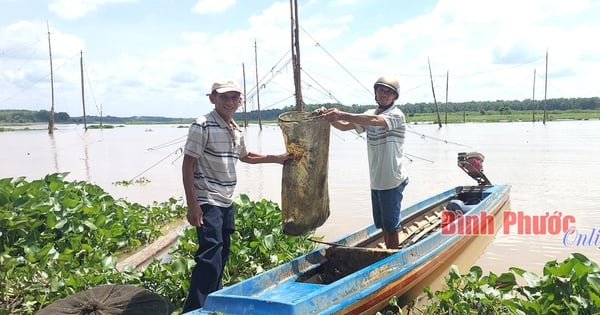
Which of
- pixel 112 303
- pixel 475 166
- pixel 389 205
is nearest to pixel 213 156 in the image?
pixel 112 303

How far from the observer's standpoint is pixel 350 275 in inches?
155

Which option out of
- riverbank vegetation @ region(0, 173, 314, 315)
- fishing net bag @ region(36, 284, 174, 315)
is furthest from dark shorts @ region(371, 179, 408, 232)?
fishing net bag @ region(36, 284, 174, 315)

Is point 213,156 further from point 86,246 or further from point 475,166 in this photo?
point 475,166

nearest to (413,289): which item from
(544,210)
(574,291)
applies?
(574,291)

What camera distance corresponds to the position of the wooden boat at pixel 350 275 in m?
3.48

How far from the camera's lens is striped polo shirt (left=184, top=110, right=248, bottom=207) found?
3.60 m

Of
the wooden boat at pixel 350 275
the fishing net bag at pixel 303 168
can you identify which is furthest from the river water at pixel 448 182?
the fishing net bag at pixel 303 168

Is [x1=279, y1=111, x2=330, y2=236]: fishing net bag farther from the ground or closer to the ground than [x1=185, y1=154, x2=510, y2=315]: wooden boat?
farther from the ground

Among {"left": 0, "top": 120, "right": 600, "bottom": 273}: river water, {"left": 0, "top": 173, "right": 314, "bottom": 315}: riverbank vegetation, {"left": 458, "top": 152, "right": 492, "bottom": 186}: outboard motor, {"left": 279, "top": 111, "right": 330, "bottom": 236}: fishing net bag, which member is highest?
{"left": 279, "top": 111, "right": 330, "bottom": 236}: fishing net bag

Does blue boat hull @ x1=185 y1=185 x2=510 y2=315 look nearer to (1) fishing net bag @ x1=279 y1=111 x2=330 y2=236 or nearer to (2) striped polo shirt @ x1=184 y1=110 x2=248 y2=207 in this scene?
(1) fishing net bag @ x1=279 y1=111 x2=330 y2=236

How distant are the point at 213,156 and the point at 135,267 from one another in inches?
118

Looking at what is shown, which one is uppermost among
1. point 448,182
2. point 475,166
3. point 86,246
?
point 475,166

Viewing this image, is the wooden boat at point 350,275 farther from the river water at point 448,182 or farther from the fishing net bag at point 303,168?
the river water at point 448,182

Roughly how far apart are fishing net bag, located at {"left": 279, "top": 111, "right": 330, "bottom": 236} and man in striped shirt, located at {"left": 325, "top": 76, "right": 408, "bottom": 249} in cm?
18
